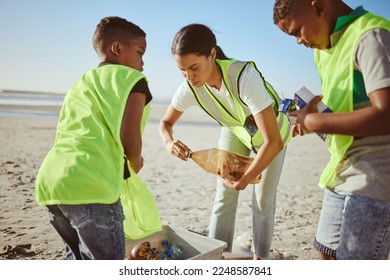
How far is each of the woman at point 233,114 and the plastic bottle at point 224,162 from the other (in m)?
0.04

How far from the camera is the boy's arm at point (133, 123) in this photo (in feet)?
4.21

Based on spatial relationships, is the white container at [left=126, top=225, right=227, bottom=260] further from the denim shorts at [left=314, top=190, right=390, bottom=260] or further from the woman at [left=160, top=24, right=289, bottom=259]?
the denim shorts at [left=314, top=190, right=390, bottom=260]

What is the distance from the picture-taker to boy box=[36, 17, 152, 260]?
123 cm

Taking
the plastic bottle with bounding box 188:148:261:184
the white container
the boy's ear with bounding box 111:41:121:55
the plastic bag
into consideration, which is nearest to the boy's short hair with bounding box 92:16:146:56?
the boy's ear with bounding box 111:41:121:55

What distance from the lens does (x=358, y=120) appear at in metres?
1.04

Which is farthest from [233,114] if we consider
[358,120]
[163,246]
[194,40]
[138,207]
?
[358,120]

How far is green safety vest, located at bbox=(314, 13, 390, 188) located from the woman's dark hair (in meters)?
0.46

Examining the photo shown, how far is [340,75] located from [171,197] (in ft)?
7.33

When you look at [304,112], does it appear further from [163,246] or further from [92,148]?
[163,246]

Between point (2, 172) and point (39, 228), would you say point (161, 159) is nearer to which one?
point (2, 172)

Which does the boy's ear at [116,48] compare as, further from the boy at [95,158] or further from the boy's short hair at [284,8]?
the boy's short hair at [284,8]

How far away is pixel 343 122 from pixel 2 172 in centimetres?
300

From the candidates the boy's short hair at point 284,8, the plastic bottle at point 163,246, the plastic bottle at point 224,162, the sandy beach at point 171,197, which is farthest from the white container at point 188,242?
the boy's short hair at point 284,8

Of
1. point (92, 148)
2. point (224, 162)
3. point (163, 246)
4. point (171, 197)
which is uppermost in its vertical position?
point (92, 148)
